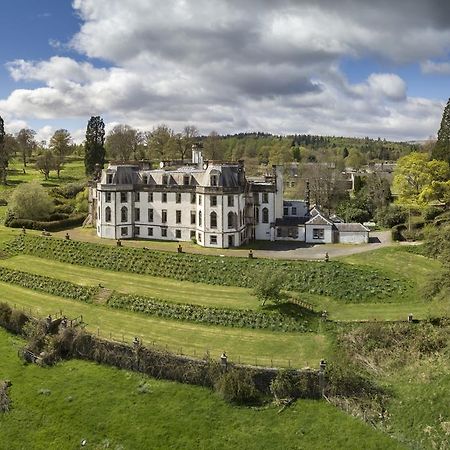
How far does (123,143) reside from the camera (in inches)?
4188

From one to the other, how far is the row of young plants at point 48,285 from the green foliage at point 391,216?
33.0 meters

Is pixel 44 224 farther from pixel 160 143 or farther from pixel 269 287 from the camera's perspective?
pixel 160 143

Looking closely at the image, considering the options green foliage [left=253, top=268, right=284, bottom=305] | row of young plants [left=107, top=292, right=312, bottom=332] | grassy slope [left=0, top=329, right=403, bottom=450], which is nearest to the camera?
grassy slope [left=0, top=329, right=403, bottom=450]

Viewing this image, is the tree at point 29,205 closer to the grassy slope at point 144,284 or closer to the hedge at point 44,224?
the hedge at point 44,224

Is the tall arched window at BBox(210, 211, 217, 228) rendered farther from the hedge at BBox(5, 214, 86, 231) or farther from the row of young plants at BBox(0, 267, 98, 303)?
the hedge at BBox(5, 214, 86, 231)

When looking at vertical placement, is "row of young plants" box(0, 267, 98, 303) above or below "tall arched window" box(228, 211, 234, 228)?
below

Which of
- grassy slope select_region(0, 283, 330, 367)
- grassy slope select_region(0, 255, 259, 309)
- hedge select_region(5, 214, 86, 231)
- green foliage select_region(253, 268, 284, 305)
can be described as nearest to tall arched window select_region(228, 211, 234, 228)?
grassy slope select_region(0, 255, 259, 309)

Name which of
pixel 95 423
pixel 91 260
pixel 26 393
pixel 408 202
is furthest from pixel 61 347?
pixel 408 202

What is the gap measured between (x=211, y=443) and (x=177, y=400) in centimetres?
366

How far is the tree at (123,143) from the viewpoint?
106625 mm

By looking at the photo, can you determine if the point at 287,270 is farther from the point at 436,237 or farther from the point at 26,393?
the point at 26,393

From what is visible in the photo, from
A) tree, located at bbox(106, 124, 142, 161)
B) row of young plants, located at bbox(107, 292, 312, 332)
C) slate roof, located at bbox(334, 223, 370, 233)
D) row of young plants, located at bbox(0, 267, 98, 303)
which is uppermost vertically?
tree, located at bbox(106, 124, 142, 161)

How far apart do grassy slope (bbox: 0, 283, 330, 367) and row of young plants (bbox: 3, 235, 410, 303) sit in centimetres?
703

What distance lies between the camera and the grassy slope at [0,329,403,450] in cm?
2306
